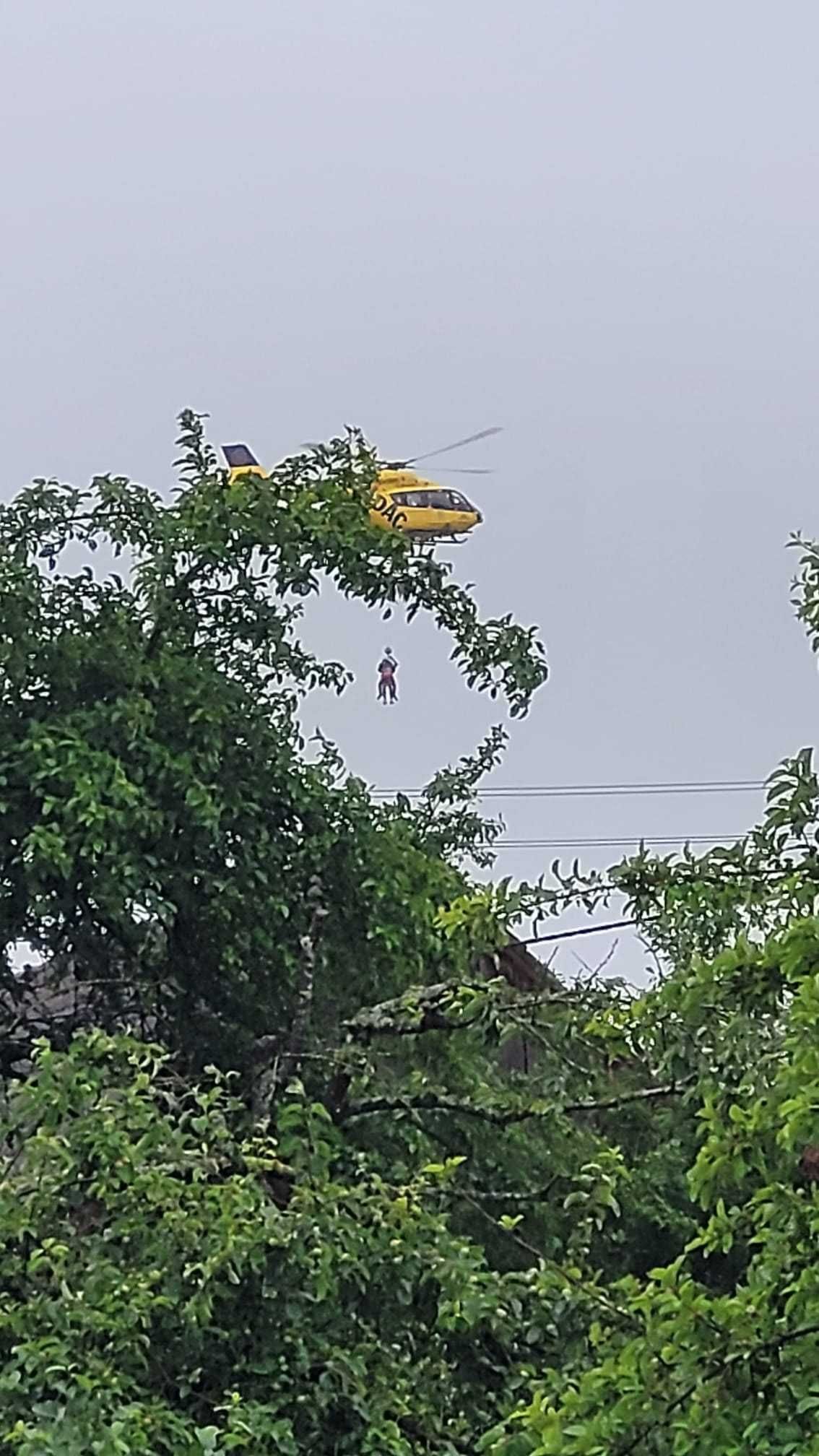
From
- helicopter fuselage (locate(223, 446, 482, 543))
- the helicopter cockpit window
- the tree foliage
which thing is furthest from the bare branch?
the helicopter cockpit window

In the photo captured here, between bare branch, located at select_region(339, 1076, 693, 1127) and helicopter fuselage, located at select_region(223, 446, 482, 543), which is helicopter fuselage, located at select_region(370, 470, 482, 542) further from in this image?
bare branch, located at select_region(339, 1076, 693, 1127)

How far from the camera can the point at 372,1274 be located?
471cm

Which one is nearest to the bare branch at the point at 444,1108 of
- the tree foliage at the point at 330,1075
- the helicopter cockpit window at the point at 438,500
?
the tree foliage at the point at 330,1075

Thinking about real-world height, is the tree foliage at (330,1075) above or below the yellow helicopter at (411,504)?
below

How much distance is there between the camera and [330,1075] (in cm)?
570

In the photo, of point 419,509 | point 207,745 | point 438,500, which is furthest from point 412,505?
point 207,745

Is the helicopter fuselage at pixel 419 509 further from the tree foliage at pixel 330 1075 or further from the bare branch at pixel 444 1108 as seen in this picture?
the bare branch at pixel 444 1108

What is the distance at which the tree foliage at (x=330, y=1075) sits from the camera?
3.62 metres

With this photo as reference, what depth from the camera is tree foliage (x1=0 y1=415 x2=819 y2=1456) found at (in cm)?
362

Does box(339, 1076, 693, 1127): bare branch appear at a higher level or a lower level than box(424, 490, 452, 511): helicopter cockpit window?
lower

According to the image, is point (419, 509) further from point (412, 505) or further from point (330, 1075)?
point (330, 1075)

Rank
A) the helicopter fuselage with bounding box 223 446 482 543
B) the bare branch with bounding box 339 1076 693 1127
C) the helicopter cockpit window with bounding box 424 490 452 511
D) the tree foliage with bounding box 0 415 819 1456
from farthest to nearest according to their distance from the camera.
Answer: the helicopter cockpit window with bounding box 424 490 452 511
the helicopter fuselage with bounding box 223 446 482 543
the bare branch with bounding box 339 1076 693 1127
the tree foliage with bounding box 0 415 819 1456

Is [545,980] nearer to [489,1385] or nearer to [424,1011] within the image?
[424,1011]

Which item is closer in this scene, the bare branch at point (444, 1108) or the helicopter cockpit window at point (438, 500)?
the bare branch at point (444, 1108)
